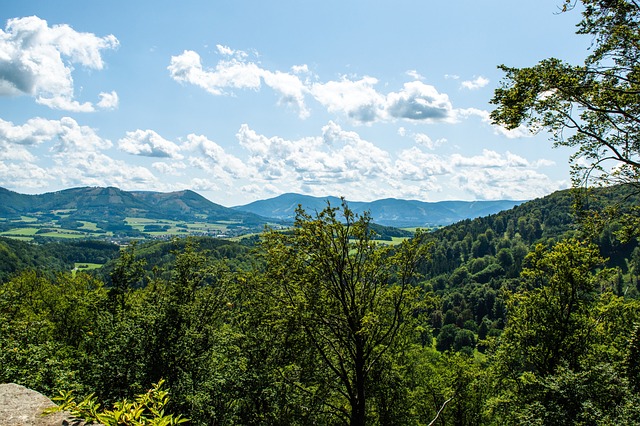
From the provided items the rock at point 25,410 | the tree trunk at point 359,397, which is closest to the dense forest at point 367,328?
the tree trunk at point 359,397

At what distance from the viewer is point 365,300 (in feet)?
64.2

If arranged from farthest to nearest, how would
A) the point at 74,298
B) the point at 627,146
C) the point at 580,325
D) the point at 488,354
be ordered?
the point at 74,298 < the point at 488,354 < the point at 580,325 < the point at 627,146

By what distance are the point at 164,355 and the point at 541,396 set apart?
21984mm

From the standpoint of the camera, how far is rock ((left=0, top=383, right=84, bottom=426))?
459cm

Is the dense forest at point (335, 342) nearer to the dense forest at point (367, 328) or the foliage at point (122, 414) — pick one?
the dense forest at point (367, 328)

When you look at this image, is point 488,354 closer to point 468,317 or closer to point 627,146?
point 627,146

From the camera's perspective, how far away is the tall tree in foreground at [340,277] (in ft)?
59.3

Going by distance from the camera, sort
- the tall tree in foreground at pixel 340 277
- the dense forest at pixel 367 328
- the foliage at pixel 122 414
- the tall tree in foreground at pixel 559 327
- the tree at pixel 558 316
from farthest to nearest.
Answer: the tree at pixel 558 316 → the tall tree in foreground at pixel 559 327 → the tall tree in foreground at pixel 340 277 → the dense forest at pixel 367 328 → the foliage at pixel 122 414

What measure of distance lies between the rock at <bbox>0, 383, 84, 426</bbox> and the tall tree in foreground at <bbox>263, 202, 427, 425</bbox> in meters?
12.4

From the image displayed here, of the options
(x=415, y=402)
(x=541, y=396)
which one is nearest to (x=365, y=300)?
(x=541, y=396)

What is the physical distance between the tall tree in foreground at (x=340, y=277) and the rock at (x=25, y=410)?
40.7ft

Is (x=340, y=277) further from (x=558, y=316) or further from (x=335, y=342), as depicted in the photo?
(x=558, y=316)

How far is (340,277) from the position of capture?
61.5ft

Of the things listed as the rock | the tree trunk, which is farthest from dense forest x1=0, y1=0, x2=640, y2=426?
the rock
